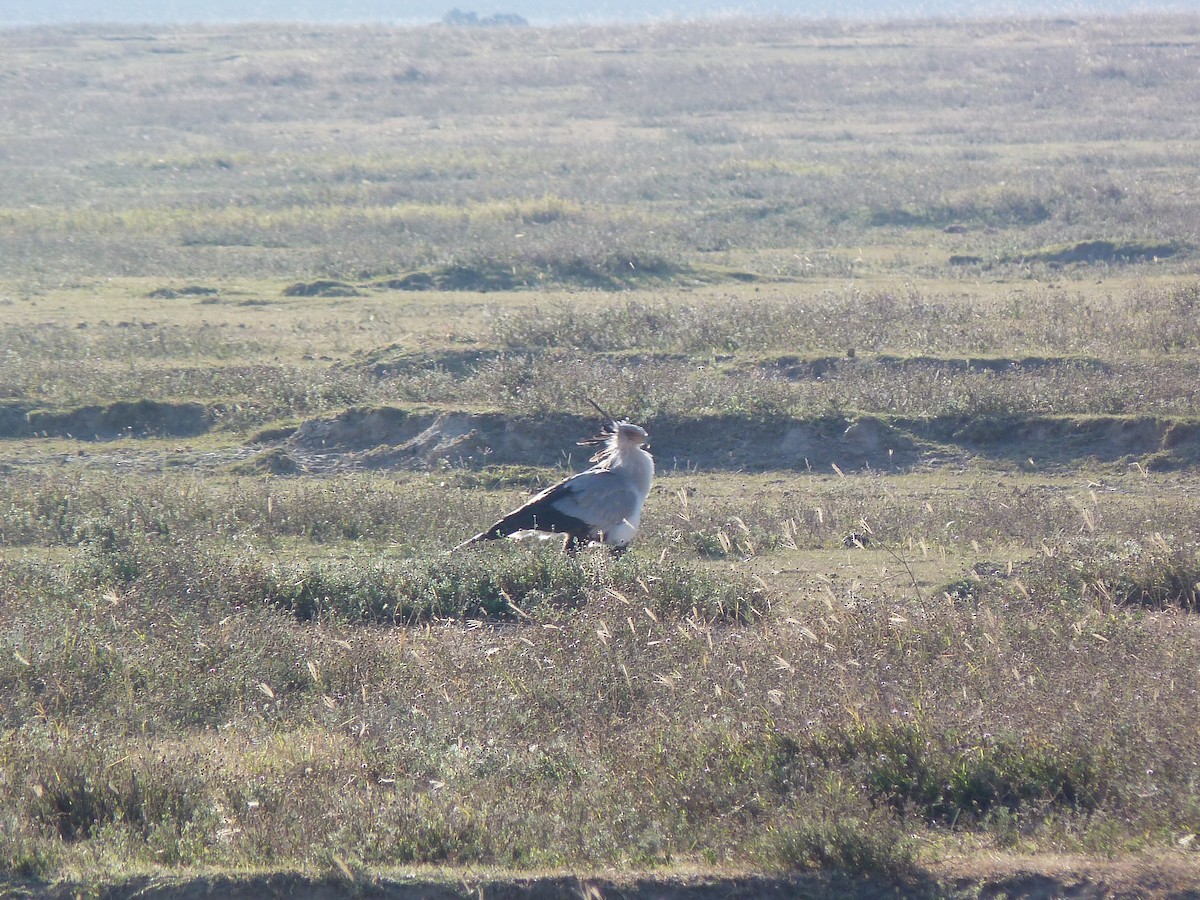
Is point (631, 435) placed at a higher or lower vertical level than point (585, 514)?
higher

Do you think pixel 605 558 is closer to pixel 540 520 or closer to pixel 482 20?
pixel 540 520

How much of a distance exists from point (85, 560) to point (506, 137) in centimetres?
3548

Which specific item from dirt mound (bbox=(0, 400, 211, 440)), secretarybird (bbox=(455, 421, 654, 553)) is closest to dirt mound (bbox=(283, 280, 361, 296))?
dirt mound (bbox=(0, 400, 211, 440))

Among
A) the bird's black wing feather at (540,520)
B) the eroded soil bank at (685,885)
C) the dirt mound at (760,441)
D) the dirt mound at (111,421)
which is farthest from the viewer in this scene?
the dirt mound at (111,421)

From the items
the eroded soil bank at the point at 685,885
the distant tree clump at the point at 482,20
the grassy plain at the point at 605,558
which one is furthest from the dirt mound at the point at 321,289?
the distant tree clump at the point at 482,20

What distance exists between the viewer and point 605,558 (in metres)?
8.09

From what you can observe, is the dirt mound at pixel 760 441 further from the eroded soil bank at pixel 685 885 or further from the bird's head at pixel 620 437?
the eroded soil bank at pixel 685 885

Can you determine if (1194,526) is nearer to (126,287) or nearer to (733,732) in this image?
(733,732)

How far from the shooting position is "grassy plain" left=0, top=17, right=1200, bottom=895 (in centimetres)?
497

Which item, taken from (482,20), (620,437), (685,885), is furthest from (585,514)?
(482,20)

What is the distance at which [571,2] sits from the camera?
606ft

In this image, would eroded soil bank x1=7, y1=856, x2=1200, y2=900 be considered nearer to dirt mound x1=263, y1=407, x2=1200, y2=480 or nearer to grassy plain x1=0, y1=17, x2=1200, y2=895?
grassy plain x1=0, y1=17, x2=1200, y2=895

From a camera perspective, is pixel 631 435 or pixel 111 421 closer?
pixel 631 435

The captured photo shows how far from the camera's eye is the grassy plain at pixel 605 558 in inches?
196
